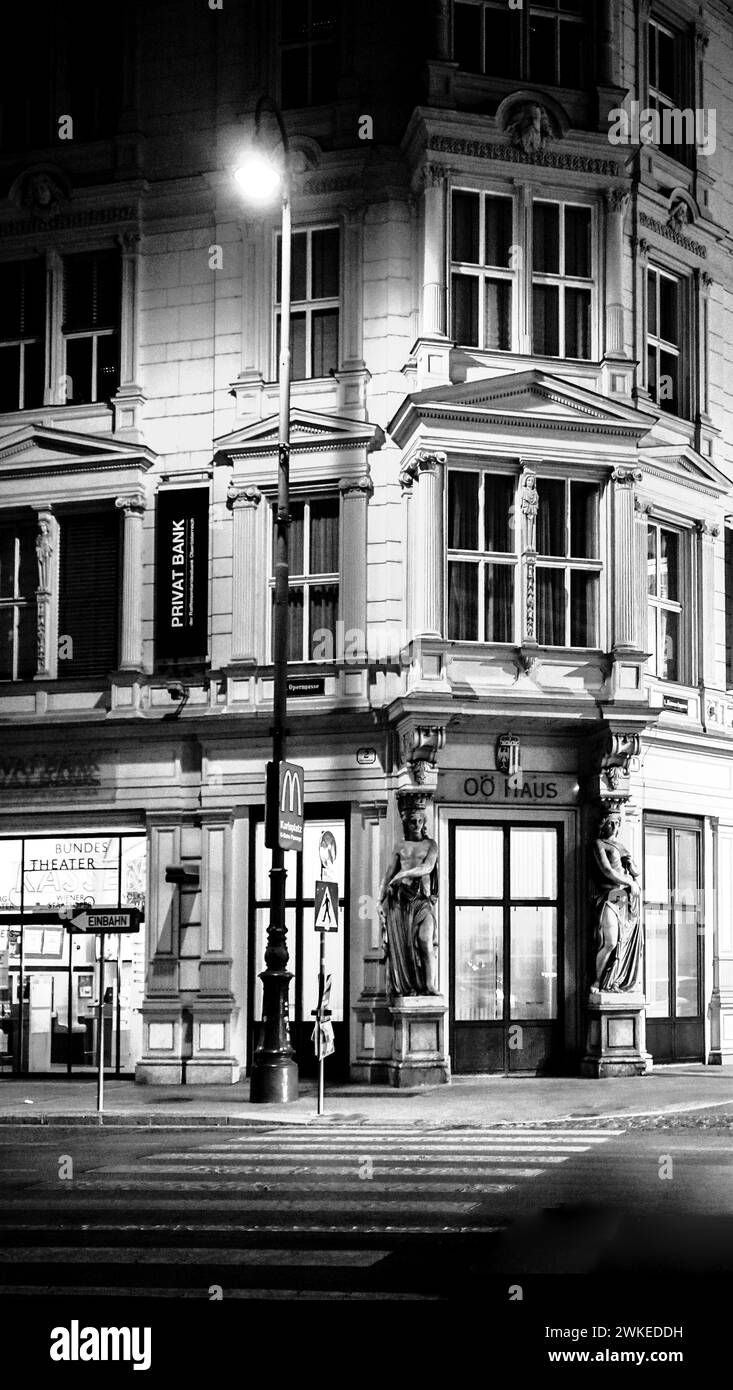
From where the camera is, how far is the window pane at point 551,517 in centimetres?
2483

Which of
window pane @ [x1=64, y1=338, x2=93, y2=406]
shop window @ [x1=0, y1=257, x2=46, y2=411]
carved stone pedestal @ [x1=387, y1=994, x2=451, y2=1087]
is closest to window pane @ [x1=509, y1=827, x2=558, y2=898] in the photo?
carved stone pedestal @ [x1=387, y1=994, x2=451, y2=1087]

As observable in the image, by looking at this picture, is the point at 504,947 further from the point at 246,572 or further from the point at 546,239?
the point at 546,239

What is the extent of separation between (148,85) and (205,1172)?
714 inches

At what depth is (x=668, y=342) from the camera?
2756 cm

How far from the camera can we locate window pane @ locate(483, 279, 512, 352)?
82.3 feet

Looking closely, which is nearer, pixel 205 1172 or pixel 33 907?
pixel 205 1172

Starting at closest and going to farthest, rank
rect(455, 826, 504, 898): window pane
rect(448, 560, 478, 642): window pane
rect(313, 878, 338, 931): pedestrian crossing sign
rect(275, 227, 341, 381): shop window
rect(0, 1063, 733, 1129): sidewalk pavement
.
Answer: rect(0, 1063, 733, 1129): sidewalk pavement → rect(313, 878, 338, 931): pedestrian crossing sign → rect(448, 560, 478, 642): window pane → rect(455, 826, 504, 898): window pane → rect(275, 227, 341, 381): shop window

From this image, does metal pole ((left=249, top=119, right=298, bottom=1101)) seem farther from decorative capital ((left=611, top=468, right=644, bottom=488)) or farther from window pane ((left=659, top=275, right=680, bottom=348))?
window pane ((left=659, top=275, right=680, bottom=348))

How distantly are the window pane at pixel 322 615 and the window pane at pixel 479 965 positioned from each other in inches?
172

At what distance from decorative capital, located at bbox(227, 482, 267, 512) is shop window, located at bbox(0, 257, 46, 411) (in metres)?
3.81

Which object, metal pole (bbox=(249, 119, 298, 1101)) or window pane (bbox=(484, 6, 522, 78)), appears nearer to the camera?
metal pole (bbox=(249, 119, 298, 1101))

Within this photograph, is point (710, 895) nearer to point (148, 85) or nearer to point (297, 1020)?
point (297, 1020)
